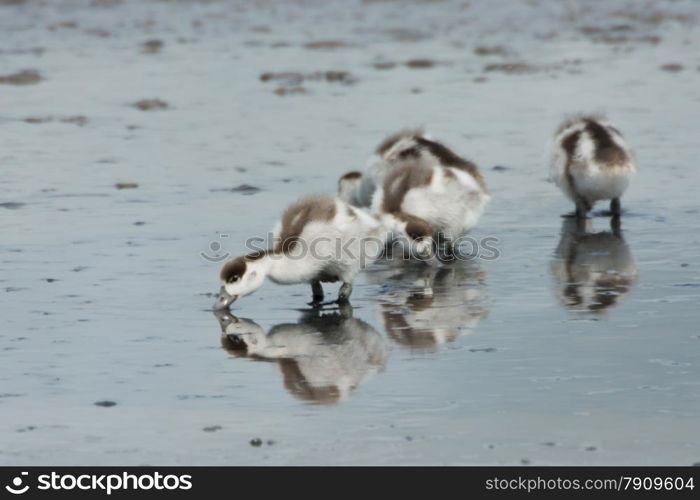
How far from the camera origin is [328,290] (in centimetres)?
1092

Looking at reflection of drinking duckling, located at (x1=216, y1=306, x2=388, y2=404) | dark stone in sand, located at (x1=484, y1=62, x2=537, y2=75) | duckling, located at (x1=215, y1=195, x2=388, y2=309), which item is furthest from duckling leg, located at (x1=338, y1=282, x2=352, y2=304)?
dark stone in sand, located at (x1=484, y1=62, x2=537, y2=75)

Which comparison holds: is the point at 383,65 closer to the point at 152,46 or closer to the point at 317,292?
the point at 152,46

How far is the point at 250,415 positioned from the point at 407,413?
0.81 meters

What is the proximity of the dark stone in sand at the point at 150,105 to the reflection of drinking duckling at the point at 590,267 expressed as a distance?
966 centimetres

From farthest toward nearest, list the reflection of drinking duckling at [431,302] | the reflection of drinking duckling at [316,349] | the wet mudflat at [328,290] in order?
the reflection of drinking duckling at [431,302] → the reflection of drinking duckling at [316,349] → the wet mudflat at [328,290]

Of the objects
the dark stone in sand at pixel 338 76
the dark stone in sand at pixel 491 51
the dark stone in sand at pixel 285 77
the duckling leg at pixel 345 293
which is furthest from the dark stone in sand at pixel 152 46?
the duckling leg at pixel 345 293

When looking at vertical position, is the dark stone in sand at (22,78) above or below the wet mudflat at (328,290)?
above

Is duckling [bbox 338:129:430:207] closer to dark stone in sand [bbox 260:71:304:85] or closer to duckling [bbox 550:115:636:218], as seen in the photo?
duckling [bbox 550:115:636:218]

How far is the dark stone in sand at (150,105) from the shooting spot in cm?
2150

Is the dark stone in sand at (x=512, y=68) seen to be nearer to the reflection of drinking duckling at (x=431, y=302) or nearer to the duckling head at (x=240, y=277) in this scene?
the reflection of drinking duckling at (x=431, y=302)

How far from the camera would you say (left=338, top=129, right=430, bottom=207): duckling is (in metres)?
13.2

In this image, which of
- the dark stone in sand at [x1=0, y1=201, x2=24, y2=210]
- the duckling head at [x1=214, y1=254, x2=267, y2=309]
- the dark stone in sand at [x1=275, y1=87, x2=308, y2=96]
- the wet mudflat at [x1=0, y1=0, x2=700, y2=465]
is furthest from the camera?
the dark stone in sand at [x1=275, y1=87, x2=308, y2=96]

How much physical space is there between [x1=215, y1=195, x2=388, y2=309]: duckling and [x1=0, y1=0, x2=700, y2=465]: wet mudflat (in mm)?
254
